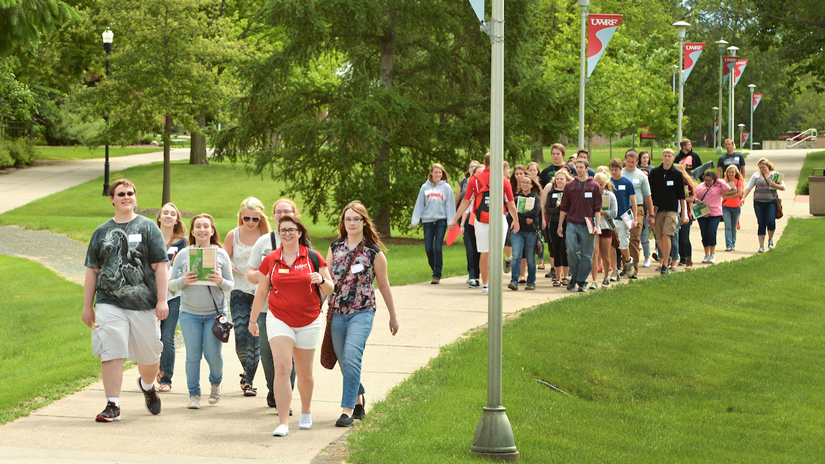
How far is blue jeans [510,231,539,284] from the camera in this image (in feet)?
43.8

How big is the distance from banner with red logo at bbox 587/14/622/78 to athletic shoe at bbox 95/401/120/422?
17.0 meters

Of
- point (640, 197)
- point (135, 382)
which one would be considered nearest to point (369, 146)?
point (640, 197)

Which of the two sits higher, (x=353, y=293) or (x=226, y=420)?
(x=353, y=293)

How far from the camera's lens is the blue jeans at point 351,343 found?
22.8ft

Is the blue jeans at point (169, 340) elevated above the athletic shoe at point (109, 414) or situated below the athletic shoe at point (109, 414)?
above

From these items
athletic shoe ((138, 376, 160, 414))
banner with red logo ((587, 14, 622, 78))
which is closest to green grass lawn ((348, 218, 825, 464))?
athletic shoe ((138, 376, 160, 414))

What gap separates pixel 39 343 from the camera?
35.1ft

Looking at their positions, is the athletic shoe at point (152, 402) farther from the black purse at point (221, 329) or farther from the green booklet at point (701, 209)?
the green booklet at point (701, 209)

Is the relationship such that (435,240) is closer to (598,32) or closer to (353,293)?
(353,293)

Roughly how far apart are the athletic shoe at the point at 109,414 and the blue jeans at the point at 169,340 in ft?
4.14

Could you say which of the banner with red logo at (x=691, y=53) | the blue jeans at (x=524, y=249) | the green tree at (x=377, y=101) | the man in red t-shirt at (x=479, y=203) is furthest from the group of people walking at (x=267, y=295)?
the banner with red logo at (x=691, y=53)

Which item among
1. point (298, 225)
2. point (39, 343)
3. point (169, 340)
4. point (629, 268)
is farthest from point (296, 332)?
point (629, 268)

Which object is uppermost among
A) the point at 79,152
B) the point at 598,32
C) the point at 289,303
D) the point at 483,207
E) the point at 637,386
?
the point at 598,32

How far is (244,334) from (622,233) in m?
7.93
